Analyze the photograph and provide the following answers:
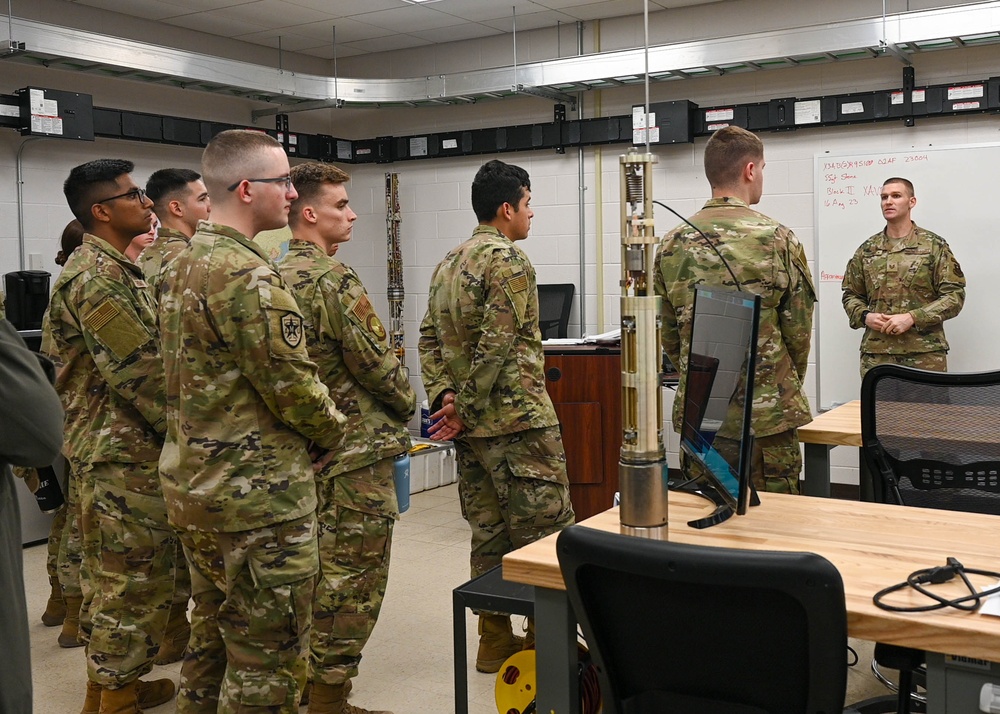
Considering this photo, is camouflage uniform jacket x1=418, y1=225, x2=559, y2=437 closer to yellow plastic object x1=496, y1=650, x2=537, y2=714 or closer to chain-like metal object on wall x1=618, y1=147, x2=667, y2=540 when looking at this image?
yellow plastic object x1=496, y1=650, x2=537, y2=714

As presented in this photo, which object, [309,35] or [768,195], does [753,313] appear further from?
[309,35]

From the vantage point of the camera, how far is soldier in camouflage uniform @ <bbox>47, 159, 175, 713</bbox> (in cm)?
293

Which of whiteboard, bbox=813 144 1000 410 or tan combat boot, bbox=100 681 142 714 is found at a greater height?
whiteboard, bbox=813 144 1000 410

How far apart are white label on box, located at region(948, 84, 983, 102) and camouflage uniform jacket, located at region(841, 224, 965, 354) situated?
78 centimetres

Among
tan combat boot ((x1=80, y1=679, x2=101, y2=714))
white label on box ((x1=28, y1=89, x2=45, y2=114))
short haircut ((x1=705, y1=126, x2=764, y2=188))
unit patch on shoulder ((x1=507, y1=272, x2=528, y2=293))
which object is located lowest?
tan combat boot ((x1=80, y1=679, x2=101, y2=714))

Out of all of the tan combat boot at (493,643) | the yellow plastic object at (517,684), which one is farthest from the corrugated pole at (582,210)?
the yellow plastic object at (517,684)

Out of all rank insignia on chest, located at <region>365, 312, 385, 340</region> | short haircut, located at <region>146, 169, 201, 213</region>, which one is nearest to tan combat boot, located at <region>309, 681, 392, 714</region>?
rank insignia on chest, located at <region>365, 312, 385, 340</region>

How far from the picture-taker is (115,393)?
9.93 feet

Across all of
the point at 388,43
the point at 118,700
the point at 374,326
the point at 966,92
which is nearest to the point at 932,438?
the point at 374,326

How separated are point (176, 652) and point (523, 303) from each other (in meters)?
1.90

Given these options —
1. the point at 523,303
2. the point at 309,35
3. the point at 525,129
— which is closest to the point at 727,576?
the point at 523,303

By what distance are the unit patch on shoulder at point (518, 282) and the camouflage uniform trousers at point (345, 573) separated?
2.65 feet

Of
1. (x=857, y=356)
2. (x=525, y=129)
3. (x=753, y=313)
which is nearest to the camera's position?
(x=753, y=313)

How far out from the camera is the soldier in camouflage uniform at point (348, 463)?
2848 mm
